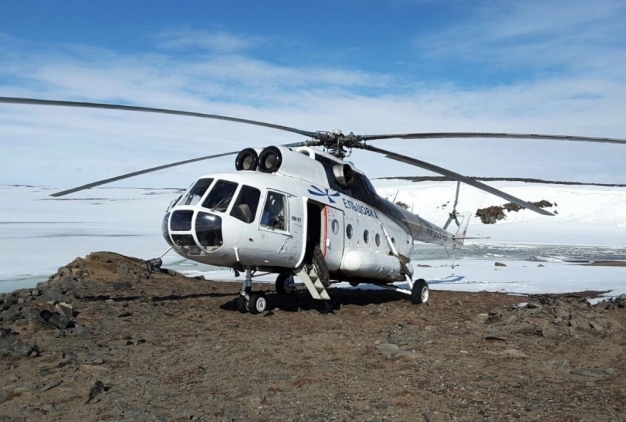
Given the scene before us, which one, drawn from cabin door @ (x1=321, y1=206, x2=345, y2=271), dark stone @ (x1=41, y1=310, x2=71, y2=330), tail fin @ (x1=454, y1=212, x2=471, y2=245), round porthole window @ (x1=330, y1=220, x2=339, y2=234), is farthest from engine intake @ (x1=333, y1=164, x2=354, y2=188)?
tail fin @ (x1=454, y1=212, x2=471, y2=245)

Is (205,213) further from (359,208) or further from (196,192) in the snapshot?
(359,208)

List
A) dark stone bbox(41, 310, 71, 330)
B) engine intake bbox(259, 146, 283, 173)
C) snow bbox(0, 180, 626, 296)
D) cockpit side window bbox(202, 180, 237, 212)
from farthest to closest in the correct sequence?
snow bbox(0, 180, 626, 296) < engine intake bbox(259, 146, 283, 173) < cockpit side window bbox(202, 180, 237, 212) < dark stone bbox(41, 310, 71, 330)

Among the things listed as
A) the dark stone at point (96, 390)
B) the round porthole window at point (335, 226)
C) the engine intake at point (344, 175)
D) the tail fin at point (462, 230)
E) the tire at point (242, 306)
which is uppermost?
the engine intake at point (344, 175)

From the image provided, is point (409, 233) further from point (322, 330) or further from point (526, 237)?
point (526, 237)

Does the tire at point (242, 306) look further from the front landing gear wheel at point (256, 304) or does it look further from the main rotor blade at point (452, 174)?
the main rotor blade at point (452, 174)

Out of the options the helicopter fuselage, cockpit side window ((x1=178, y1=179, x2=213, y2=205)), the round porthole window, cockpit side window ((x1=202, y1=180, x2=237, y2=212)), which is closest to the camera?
the helicopter fuselage

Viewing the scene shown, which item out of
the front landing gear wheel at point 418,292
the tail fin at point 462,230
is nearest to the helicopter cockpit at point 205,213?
the front landing gear wheel at point 418,292

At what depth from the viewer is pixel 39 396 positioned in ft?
15.4

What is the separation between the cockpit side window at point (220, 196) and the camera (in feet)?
27.3

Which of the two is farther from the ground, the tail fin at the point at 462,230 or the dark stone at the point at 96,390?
the tail fin at the point at 462,230

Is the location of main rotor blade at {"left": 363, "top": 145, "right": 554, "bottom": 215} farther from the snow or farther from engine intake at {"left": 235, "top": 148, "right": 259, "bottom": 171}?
the snow

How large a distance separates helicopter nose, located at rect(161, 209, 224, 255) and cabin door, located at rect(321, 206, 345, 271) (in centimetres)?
238

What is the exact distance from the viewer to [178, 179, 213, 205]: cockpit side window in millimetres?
8492

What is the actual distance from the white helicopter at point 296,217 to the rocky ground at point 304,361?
86 cm
